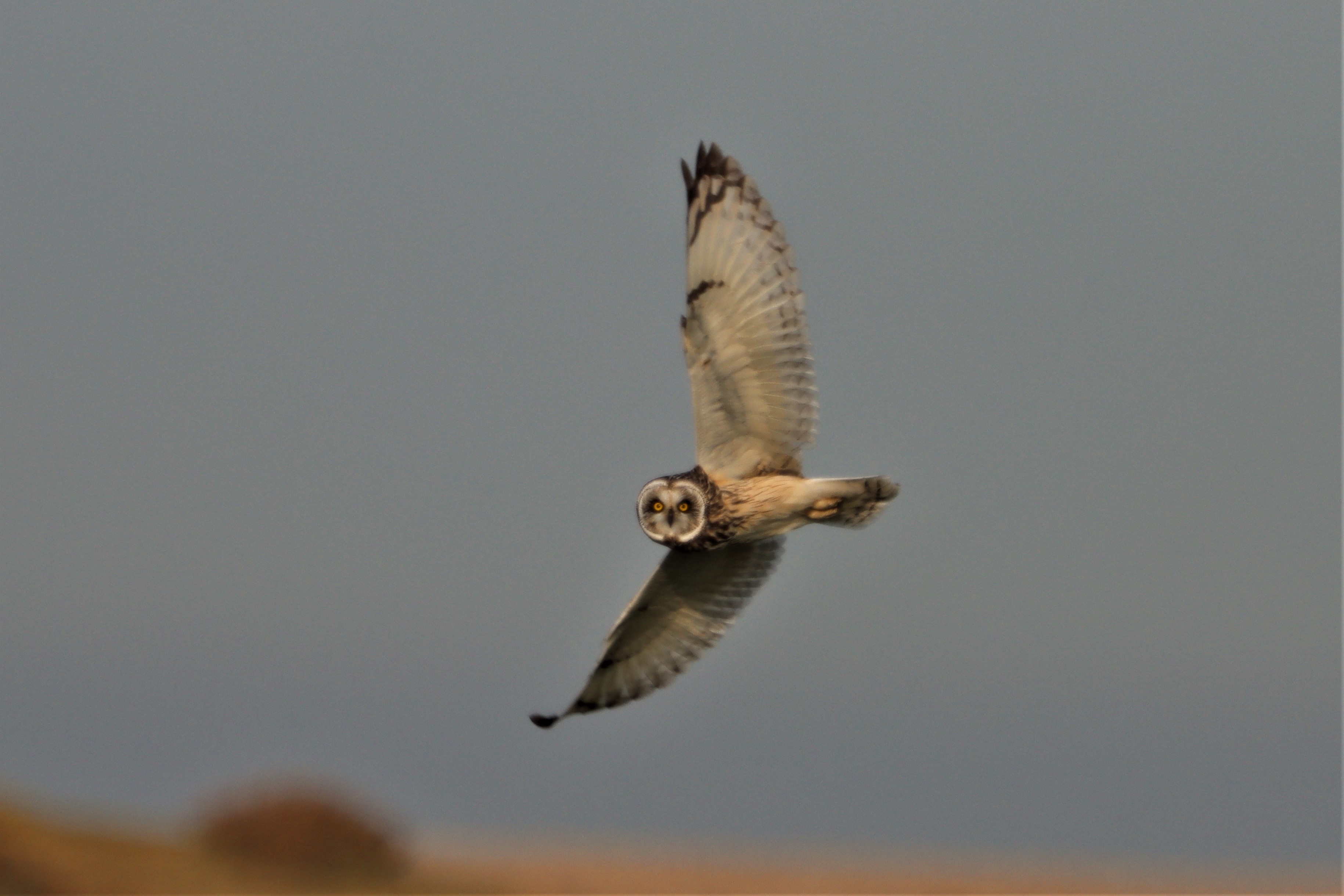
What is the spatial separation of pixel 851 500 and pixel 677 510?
43.5 inches

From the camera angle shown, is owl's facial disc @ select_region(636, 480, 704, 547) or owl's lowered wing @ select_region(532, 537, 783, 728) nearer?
owl's facial disc @ select_region(636, 480, 704, 547)

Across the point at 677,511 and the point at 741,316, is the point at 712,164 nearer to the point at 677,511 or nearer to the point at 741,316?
the point at 741,316

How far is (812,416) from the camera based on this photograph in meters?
10.1

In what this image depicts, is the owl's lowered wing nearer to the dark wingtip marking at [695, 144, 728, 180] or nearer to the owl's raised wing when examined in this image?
the owl's raised wing

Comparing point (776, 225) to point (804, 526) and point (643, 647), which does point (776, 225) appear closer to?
point (804, 526)

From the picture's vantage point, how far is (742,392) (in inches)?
396

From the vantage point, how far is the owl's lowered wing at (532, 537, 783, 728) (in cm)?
1115

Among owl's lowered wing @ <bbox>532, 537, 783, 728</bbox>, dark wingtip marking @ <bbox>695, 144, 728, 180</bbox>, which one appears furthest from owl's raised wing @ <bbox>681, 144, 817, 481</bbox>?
owl's lowered wing @ <bbox>532, 537, 783, 728</bbox>

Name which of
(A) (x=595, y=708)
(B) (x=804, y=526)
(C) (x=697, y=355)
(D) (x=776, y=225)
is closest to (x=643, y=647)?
(A) (x=595, y=708)

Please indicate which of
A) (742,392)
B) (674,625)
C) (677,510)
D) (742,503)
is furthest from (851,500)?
(674,625)

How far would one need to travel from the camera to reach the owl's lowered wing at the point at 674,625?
11.1m

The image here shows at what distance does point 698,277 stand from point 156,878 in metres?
8.14

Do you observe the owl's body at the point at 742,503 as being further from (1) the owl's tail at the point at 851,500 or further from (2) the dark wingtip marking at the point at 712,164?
(2) the dark wingtip marking at the point at 712,164

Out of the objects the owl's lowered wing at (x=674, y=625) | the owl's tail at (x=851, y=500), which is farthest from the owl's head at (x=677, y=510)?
the owl's lowered wing at (x=674, y=625)
